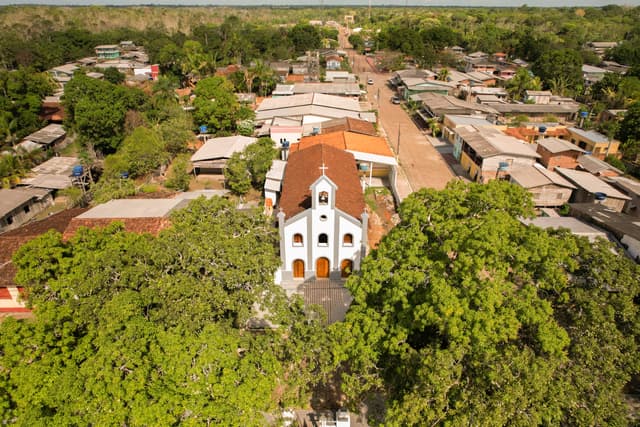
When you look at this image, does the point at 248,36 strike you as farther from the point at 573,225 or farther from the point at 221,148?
the point at 573,225

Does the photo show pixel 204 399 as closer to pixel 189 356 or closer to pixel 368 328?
pixel 189 356

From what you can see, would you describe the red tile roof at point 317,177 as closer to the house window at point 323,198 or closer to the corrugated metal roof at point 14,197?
the house window at point 323,198

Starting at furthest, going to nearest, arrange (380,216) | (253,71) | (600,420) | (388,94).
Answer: (388,94) → (253,71) → (380,216) → (600,420)

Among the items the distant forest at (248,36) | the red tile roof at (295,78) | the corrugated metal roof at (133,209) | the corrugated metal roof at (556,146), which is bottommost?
the corrugated metal roof at (133,209)

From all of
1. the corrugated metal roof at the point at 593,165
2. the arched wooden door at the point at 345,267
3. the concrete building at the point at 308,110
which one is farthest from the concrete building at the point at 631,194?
the concrete building at the point at 308,110

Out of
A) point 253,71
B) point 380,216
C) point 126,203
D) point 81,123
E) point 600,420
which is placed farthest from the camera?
point 253,71

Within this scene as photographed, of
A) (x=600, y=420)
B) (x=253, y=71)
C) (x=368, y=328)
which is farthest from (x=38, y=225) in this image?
(x=253, y=71)

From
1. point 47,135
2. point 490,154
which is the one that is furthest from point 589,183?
point 47,135
